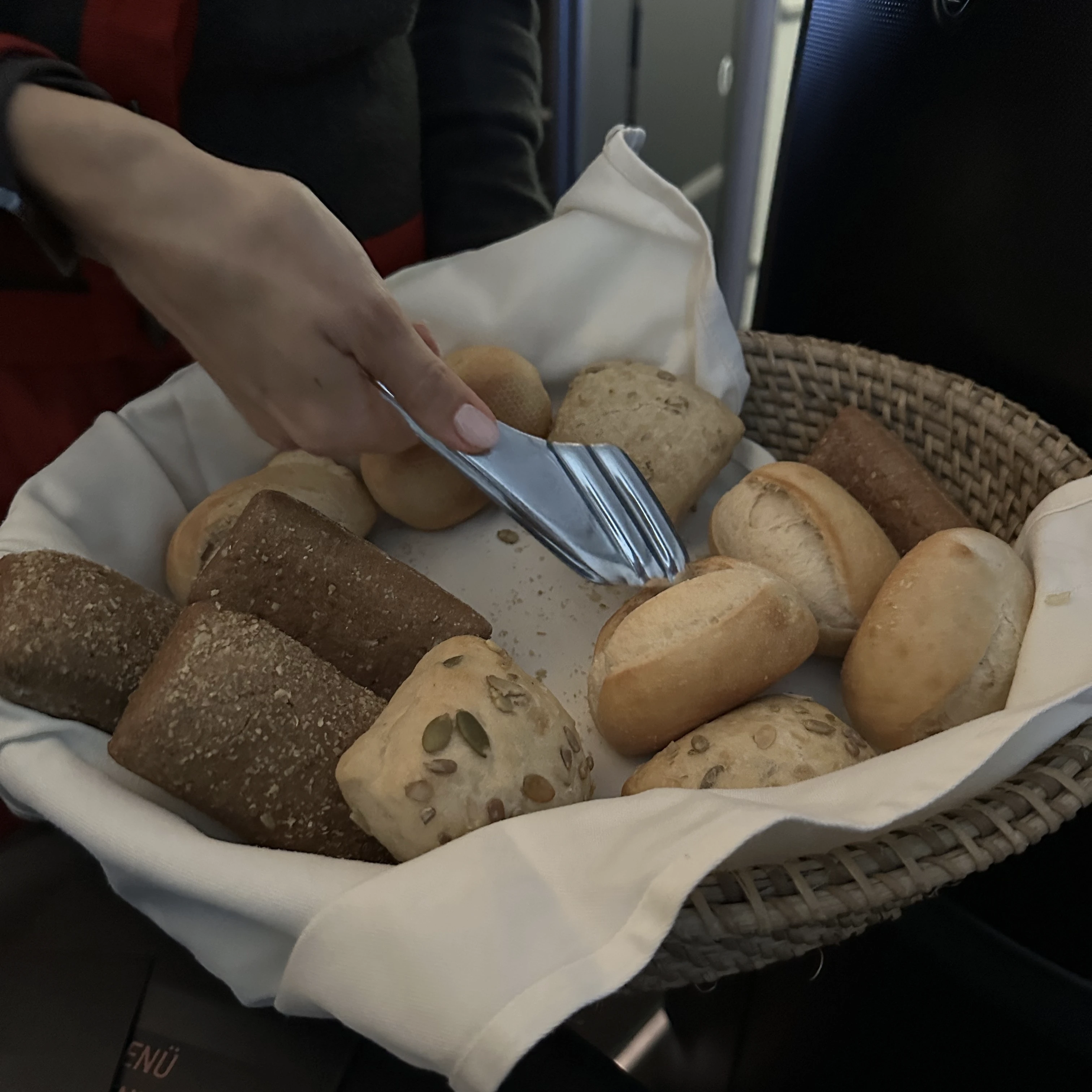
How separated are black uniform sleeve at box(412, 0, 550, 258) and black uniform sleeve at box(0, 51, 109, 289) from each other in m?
0.47

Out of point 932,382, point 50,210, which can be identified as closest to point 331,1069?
point 50,210

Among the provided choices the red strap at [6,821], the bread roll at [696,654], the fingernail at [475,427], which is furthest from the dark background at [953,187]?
the red strap at [6,821]

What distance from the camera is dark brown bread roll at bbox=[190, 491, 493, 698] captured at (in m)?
0.64

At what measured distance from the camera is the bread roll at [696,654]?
573 millimetres

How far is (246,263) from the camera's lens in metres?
0.56

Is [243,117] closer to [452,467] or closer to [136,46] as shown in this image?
[136,46]

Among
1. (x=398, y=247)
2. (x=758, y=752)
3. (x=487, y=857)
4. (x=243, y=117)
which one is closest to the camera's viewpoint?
(x=487, y=857)

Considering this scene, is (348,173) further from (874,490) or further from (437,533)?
(874,490)

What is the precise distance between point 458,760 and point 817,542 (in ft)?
1.11

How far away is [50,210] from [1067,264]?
2.38ft

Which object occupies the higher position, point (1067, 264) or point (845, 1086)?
point (1067, 264)

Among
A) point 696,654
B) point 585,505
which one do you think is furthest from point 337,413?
point 696,654

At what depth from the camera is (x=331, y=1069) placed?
46cm

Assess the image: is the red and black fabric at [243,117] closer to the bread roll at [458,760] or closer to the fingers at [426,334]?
the fingers at [426,334]
